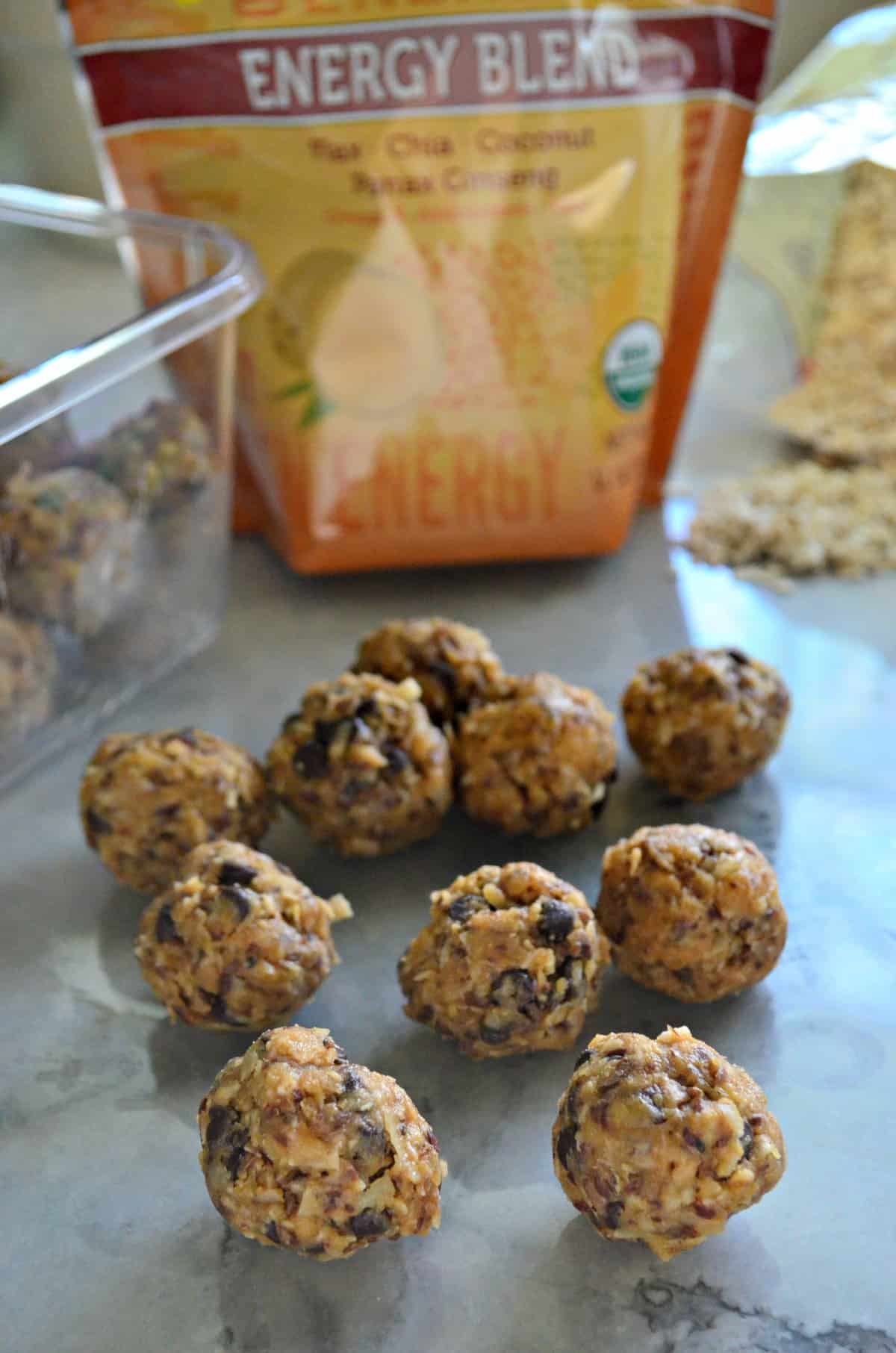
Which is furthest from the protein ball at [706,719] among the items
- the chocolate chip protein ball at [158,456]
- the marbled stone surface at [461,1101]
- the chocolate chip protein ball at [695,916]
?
the chocolate chip protein ball at [158,456]

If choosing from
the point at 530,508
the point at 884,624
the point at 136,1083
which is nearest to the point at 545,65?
the point at 530,508

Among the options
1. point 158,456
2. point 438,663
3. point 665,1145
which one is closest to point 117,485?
point 158,456

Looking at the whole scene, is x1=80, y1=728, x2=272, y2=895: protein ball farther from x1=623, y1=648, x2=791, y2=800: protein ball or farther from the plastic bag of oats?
the plastic bag of oats

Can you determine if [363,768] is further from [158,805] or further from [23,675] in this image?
[23,675]

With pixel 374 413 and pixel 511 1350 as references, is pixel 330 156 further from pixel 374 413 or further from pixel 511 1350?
pixel 511 1350

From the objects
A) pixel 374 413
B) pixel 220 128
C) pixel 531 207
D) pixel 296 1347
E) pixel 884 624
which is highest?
pixel 220 128

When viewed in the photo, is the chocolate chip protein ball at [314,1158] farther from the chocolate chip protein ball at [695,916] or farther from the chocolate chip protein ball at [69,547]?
the chocolate chip protein ball at [69,547]

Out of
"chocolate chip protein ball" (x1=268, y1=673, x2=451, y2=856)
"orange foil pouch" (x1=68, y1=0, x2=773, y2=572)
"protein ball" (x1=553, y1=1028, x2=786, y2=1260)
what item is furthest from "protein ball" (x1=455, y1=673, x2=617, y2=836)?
"orange foil pouch" (x1=68, y1=0, x2=773, y2=572)
